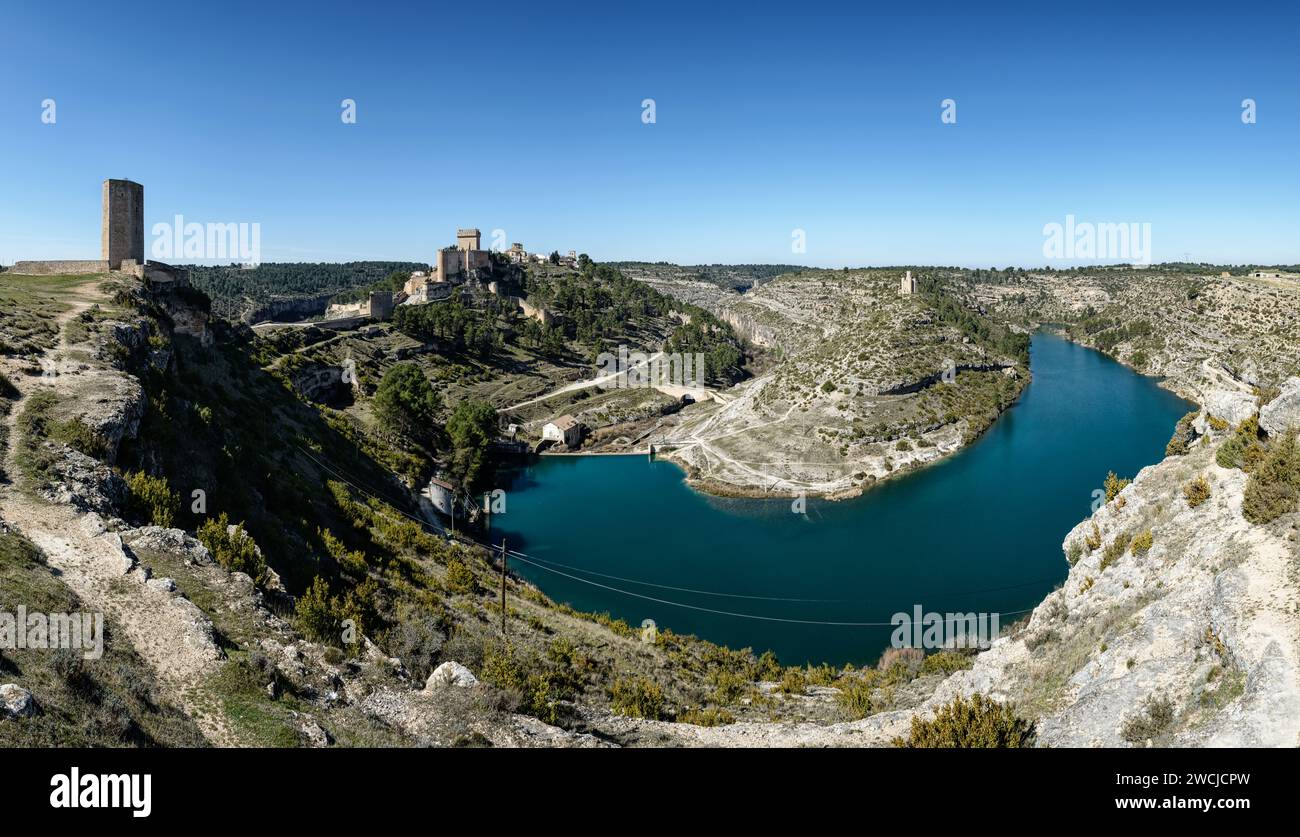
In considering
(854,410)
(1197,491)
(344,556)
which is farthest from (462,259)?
(1197,491)

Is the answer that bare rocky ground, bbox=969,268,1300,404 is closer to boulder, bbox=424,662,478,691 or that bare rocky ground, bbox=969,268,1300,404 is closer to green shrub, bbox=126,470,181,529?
boulder, bbox=424,662,478,691

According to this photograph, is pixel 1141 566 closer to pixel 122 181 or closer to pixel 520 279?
pixel 122 181

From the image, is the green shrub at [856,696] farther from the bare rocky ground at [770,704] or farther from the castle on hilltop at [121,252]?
the castle on hilltop at [121,252]

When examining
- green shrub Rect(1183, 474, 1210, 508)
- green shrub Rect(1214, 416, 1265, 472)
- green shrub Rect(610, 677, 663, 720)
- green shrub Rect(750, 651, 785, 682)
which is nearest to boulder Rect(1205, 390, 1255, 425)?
green shrub Rect(1214, 416, 1265, 472)

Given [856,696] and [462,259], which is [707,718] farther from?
[462,259]

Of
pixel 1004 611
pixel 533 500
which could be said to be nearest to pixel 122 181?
pixel 533 500

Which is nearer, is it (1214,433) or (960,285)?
(1214,433)

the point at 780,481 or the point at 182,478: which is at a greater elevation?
the point at 182,478
